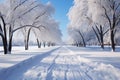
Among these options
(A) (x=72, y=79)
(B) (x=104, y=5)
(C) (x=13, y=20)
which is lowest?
(A) (x=72, y=79)

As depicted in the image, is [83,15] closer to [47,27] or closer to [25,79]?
[47,27]

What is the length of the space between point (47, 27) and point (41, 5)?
5.08 m

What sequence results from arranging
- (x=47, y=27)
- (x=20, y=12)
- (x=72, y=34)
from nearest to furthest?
(x=20, y=12)
(x=47, y=27)
(x=72, y=34)

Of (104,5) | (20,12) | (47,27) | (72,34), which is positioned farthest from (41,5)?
(72,34)

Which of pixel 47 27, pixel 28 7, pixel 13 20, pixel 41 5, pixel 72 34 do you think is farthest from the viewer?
pixel 72 34

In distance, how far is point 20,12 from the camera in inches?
1149

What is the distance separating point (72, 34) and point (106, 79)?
80529mm

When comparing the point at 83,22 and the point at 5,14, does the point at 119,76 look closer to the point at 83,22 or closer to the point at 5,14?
the point at 5,14

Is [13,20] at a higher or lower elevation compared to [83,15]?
lower

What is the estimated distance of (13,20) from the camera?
27.4m

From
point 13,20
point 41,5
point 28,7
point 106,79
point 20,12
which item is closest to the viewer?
point 106,79

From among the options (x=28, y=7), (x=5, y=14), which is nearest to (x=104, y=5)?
(x=28, y=7)

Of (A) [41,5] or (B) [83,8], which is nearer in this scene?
(A) [41,5]

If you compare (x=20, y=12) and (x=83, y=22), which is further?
(x=83, y=22)
